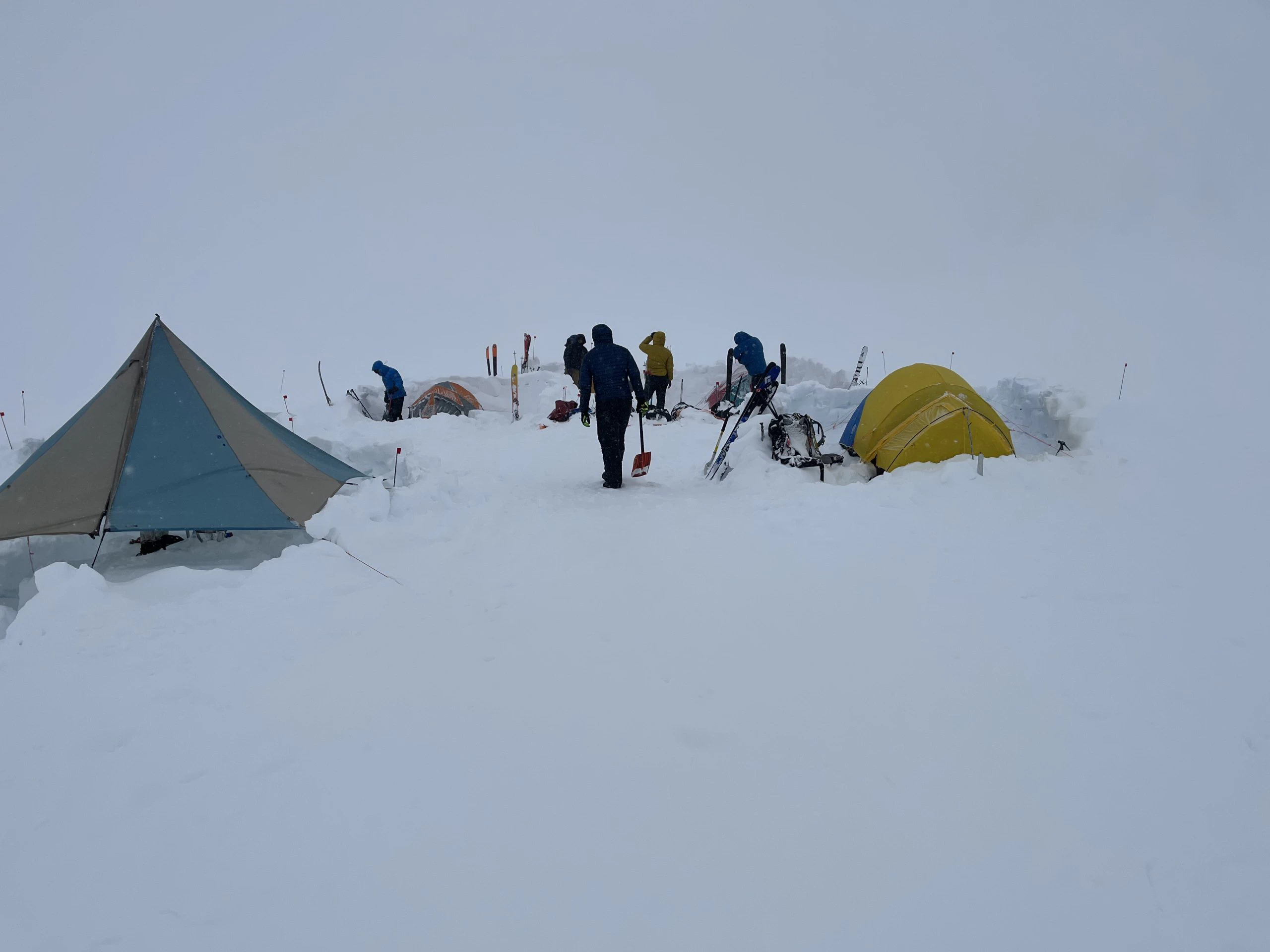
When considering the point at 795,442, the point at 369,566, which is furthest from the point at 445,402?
the point at 369,566

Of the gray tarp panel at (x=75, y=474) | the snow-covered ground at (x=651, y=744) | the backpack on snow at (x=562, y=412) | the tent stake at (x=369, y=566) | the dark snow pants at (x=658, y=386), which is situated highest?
the dark snow pants at (x=658, y=386)

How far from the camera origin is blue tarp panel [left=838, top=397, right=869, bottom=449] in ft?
31.0

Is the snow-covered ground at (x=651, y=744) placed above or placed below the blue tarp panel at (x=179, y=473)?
below

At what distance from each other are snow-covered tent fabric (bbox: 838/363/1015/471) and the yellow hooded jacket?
423 centimetres

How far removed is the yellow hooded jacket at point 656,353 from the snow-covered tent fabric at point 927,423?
4234 mm

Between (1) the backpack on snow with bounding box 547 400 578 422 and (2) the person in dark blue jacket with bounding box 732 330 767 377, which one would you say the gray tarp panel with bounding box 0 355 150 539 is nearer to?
(2) the person in dark blue jacket with bounding box 732 330 767 377

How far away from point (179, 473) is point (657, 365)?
847 centimetres

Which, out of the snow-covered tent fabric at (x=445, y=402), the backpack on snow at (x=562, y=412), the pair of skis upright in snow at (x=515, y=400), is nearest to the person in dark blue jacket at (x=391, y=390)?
the snow-covered tent fabric at (x=445, y=402)

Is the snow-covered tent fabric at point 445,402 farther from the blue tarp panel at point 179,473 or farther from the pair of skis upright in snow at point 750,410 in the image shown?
the blue tarp panel at point 179,473

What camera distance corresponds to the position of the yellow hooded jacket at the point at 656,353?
12.3 meters

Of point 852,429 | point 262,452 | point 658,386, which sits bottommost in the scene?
point 262,452

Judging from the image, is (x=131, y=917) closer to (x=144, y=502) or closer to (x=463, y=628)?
(x=463, y=628)

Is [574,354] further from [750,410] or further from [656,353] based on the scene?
[750,410]

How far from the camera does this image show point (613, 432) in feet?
26.5
